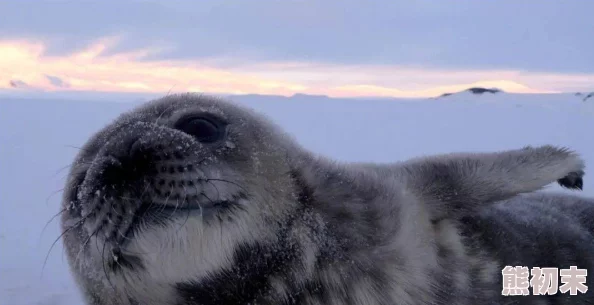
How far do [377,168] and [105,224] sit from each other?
1233 millimetres

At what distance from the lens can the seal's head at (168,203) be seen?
180 centimetres

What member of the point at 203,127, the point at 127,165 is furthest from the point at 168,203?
the point at 203,127

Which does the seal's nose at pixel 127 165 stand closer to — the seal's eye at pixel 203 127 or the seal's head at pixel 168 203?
the seal's head at pixel 168 203

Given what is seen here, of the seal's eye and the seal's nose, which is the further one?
the seal's eye

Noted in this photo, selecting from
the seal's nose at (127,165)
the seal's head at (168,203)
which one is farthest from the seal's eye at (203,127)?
the seal's nose at (127,165)

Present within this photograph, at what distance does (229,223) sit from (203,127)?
31cm

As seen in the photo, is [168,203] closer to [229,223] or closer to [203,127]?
[229,223]

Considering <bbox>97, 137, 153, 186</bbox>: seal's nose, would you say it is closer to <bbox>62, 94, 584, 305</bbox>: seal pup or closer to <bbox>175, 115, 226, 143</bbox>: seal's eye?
<bbox>62, 94, 584, 305</bbox>: seal pup

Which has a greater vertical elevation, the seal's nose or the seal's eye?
the seal's eye

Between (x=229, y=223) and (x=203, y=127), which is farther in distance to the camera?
(x=203, y=127)

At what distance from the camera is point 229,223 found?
1.83 m

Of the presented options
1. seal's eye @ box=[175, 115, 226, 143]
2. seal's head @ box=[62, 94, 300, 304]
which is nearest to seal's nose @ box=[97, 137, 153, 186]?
seal's head @ box=[62, 94, 300, 304]

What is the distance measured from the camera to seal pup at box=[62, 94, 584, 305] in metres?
1.81

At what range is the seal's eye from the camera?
194 centimetres
